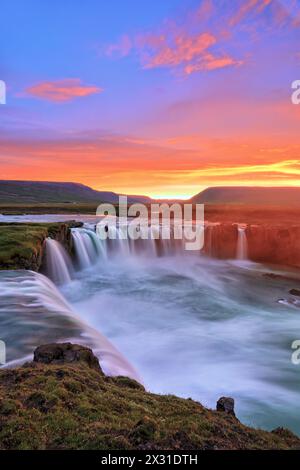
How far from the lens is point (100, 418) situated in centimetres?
679

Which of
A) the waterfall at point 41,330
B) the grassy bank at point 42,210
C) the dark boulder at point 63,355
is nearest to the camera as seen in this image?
the dark boulder at point 63,355

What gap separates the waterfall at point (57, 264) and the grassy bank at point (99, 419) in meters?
20.9

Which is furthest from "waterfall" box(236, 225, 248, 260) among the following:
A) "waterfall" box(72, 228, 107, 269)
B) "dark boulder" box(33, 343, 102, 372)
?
"dark boulder" box(33, 343, 102, 372)

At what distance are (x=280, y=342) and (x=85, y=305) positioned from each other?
13.1 m

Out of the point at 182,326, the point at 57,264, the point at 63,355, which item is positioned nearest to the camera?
the point at 63,355

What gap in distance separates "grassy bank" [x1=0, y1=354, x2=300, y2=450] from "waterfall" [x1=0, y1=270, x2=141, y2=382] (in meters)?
2.73

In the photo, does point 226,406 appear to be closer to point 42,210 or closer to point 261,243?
point 261,243

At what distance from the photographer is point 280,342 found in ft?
67.1

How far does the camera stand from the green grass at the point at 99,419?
19.6ft

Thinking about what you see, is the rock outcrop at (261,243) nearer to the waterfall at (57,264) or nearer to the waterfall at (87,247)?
the waterfall at (87,247)

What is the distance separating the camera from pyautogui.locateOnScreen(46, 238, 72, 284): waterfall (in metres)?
29.4

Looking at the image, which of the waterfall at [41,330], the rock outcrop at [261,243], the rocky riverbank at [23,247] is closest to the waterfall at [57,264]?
the rocky riverbank at [23,247]

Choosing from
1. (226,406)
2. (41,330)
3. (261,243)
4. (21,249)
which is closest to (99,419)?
(226,406)

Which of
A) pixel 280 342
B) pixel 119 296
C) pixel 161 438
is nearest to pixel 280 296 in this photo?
pixel 280 342
